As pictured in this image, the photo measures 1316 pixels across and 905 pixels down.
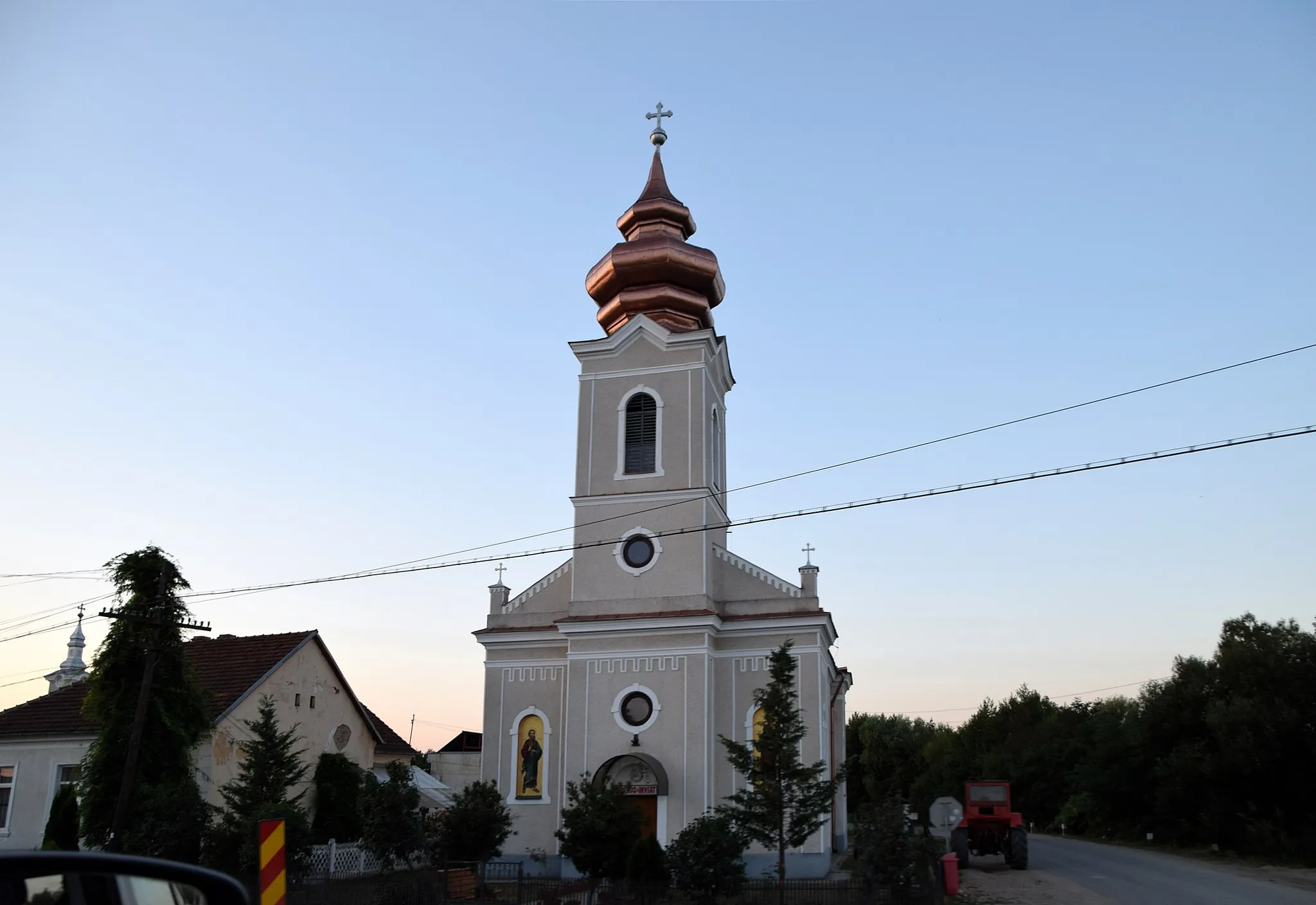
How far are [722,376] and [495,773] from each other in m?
13.7

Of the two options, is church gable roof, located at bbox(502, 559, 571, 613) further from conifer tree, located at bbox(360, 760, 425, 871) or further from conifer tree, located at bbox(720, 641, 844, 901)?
conifer tree, located at bbox(720, 641, 844, 901)

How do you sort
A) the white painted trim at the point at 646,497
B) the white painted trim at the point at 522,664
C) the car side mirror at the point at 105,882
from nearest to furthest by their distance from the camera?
the car side mirror at the point at 105,882 → the white painted trim at the point at 646,497 → the white painted trim at the point at 522,664

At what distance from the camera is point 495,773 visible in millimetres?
30375

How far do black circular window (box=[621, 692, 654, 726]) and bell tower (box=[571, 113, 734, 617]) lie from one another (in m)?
2.30

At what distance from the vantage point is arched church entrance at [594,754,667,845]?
90.8ft

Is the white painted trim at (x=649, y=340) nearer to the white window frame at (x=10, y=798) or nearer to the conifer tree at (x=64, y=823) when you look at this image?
the conifer tree at (x=64, y=823)

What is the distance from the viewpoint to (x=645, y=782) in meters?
28.1

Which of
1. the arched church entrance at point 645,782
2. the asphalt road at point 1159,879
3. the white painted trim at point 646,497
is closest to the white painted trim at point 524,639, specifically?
the white painted trim at point 646,497

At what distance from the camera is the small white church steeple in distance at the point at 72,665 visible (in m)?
57.5

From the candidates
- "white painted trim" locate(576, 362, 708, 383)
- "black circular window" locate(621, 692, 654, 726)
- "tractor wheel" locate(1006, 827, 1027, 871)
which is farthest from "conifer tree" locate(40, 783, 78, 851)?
"tractor wheel" locate(1006, 827, 1027, 871)

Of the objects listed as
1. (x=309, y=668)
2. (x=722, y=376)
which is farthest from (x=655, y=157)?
(x=309, y=668)

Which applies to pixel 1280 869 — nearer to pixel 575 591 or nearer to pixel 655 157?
pixel 575 591

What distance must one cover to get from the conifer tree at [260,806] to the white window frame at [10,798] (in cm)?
736

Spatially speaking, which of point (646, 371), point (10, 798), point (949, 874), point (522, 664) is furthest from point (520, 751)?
point (10, 798)
